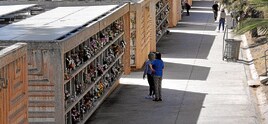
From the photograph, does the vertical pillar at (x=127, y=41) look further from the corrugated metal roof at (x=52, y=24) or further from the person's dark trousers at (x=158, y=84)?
the person's dark trousers at (x=158, y=84)

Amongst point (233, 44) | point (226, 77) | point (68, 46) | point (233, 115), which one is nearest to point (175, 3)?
point (233, 44)

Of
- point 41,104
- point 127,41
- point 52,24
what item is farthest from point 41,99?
point 127,41

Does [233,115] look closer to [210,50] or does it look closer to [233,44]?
[233,44]

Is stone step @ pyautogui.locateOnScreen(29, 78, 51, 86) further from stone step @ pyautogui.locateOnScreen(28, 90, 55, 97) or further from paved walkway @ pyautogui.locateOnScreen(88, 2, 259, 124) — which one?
paved walkway @ pyautogui.locateOnScreen(88, 2, 259, 124)

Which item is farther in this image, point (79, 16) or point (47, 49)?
point (79, 16)

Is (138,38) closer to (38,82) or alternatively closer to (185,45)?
(185,45)

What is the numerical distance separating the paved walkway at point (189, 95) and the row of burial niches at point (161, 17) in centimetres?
116

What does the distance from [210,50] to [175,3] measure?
31.4 ft

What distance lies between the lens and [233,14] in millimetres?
33594

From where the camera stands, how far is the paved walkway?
1662 centimetres

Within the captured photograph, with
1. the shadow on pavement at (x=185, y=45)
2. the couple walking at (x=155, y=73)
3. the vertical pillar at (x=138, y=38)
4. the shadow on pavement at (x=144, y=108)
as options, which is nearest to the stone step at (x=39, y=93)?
the shadow on pavement at (x=144, y=108)

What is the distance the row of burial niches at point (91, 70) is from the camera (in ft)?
48.1

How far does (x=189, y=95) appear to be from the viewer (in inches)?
760

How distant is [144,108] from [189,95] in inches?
77.0
